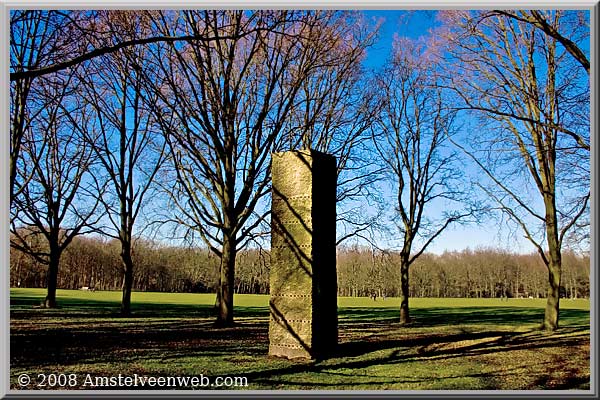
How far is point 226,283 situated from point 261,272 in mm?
3667

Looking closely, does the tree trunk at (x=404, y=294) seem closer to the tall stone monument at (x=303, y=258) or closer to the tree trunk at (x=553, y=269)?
the tree trunk at (x=553, y=269)

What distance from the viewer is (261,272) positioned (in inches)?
667

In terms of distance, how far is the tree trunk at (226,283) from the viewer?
13.4 meters

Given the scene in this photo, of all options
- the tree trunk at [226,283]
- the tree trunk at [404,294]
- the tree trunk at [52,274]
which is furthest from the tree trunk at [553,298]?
the tree trunk at [52,274]

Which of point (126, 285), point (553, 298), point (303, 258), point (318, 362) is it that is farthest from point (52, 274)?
point (553, 298)

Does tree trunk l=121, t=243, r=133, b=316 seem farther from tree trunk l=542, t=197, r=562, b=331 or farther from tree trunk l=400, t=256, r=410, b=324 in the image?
tree trunk l=542, t=197, r=562, b=331

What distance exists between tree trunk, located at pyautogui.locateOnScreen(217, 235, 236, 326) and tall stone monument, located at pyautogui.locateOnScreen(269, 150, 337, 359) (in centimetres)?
492

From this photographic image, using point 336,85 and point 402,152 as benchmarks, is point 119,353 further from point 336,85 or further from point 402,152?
point 402,152

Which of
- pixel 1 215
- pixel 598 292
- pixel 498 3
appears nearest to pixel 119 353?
pixel 1 215

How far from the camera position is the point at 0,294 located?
5434 mm

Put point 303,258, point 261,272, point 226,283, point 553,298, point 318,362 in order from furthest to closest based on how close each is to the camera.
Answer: point 261,272 < point 226,283 < point 553,298 < point 303,258 < point 318,362

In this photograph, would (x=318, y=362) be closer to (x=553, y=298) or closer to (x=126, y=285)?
(x=553, y=298)

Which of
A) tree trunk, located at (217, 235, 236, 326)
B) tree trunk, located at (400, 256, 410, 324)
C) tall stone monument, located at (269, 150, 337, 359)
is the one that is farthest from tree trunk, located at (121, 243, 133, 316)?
tall stone monument, located at (269, 150, 337, 359)

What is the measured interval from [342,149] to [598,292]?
1295 centimetres
